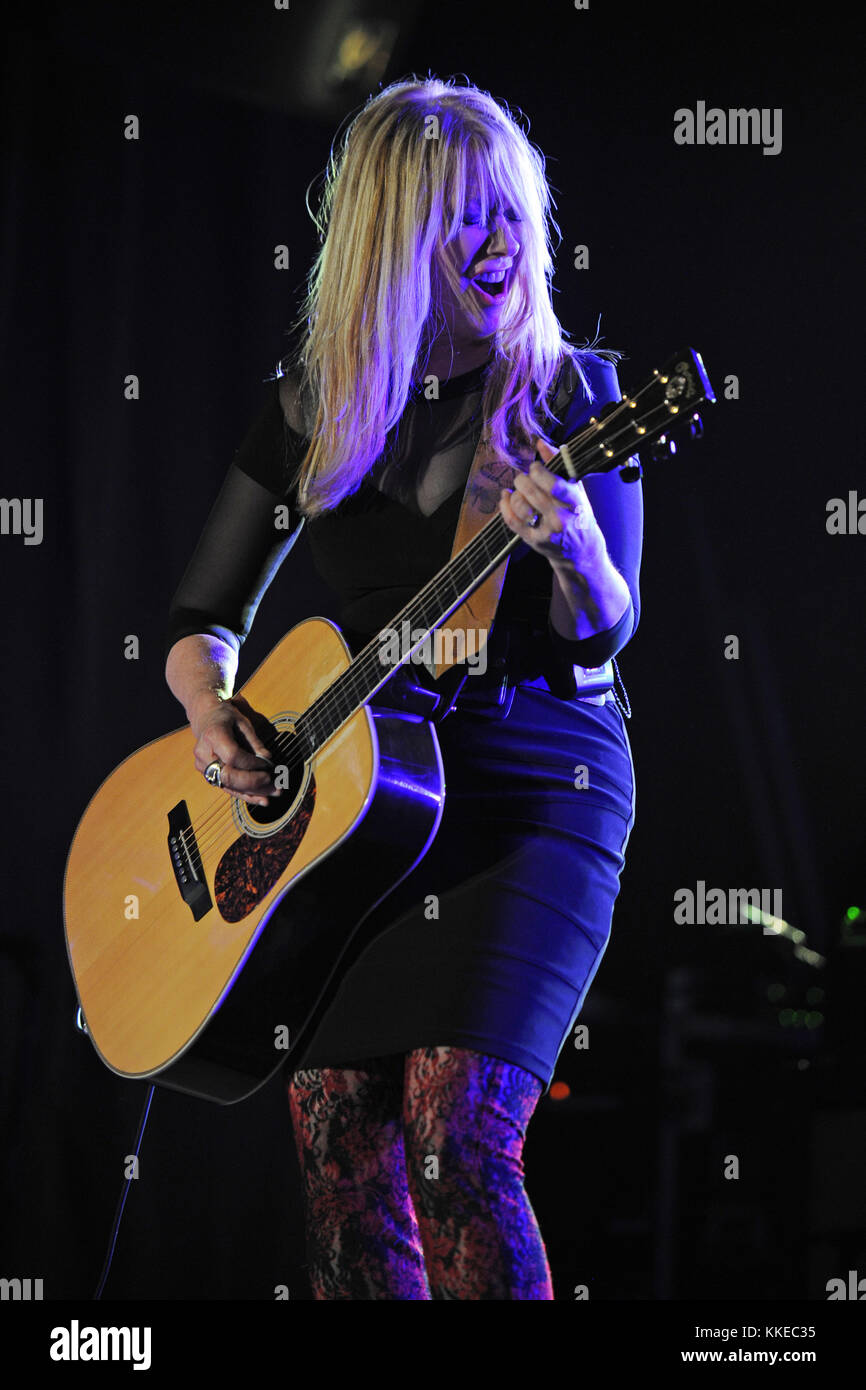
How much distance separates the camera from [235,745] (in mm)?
2047

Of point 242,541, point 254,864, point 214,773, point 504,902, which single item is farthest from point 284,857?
point 242,541

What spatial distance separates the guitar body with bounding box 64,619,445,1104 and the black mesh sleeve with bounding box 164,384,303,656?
138mm

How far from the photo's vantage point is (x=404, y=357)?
6.61 ft

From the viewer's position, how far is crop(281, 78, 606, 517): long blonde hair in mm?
1954

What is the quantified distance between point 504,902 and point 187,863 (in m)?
0.66

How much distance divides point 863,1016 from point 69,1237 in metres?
1.94

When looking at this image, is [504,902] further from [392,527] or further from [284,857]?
[392,527]

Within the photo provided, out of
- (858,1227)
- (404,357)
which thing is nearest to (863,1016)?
(858,1227)

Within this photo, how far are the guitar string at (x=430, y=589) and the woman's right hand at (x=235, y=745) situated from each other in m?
0.04
